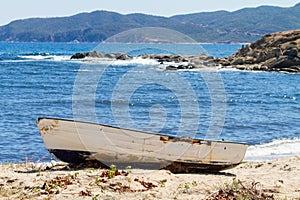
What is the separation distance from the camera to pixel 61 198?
8406 mm

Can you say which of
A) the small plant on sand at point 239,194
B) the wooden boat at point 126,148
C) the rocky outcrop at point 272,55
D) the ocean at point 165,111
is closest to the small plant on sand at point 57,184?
the wooden boat at point 126,148

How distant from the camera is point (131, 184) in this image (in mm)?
9234

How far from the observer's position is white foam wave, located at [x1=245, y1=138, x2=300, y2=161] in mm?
15461

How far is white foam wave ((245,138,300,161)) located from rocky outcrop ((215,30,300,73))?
38.9 metres

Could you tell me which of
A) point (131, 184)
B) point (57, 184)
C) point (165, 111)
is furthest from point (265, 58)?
point (57, 184)

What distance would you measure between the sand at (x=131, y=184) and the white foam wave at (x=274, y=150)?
4249 millimetres

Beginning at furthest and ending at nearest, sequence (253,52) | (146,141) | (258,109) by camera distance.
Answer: (253,52) → (258,109) → (146,141)

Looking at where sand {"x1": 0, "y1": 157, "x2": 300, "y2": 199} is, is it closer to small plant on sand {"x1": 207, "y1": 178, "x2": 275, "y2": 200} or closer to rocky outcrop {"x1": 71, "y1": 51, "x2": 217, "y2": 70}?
small plant on sand {"x1": 207, "y1": 178, "x2": 275, "y2": 200}

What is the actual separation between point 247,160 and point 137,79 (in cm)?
3263

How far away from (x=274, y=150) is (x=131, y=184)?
866 centimetres

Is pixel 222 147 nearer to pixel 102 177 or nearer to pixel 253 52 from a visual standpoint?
pixel 102 177

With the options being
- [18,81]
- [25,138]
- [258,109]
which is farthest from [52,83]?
[25,138]

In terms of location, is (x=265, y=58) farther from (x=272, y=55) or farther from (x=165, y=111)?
(x=165, y=111)

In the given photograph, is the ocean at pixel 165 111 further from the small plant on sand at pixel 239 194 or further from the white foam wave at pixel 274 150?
the small plant on sand at pixel 239 194
